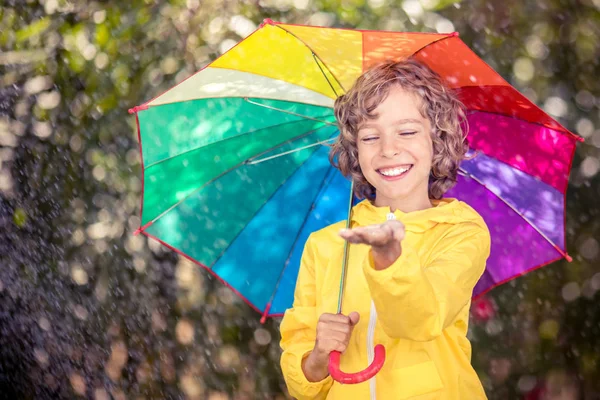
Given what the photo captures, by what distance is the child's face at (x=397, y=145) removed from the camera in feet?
5.91

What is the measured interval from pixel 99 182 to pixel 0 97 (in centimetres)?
86

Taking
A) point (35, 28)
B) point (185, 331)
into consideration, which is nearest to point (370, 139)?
point (185, 331)

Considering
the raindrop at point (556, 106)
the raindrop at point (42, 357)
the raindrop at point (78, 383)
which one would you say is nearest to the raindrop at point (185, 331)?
the raindrop at point (78, 383)

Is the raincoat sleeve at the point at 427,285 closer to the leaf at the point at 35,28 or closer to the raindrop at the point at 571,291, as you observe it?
the raindrop at the point at 571,291

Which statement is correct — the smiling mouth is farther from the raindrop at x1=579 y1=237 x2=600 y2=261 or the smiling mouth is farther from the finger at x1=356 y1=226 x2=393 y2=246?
the raindrop at x1=579 y1=237 x2=600 y2=261

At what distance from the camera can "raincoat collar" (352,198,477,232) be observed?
68.9 inches

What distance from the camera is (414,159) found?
1.81 meters

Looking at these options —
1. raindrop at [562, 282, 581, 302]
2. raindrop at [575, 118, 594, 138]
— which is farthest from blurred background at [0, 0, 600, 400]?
raindrop at [575, 118, 594, 138]

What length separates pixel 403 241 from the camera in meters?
1.55

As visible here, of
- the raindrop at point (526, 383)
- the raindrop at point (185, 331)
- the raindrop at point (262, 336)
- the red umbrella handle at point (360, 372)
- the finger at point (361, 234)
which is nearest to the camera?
the finger at point (361, 234)

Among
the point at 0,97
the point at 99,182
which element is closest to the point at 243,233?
the point at 99,182

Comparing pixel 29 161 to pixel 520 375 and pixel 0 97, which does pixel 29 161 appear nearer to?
pixel 0 97

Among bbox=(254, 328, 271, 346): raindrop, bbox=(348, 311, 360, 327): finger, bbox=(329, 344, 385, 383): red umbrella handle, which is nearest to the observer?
bbox=(329, 344, 385, 383): red umbrella handle

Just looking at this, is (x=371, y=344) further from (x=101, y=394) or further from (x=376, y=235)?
(x=101, y=394)
